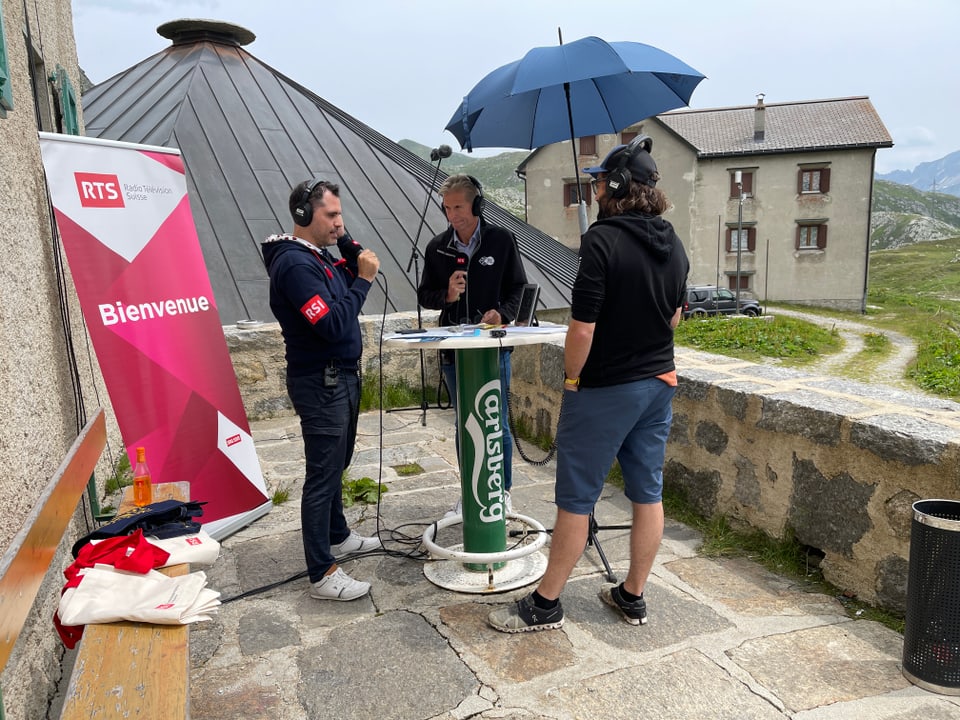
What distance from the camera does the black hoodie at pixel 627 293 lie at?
273 centimetres

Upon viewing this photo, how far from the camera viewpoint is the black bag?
2.83 m

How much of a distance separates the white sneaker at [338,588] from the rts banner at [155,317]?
1133 millimetres

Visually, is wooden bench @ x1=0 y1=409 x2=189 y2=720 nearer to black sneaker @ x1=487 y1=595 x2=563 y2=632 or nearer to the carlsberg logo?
black sneaker @ x1=487 y1=595 x2=563 y2=632

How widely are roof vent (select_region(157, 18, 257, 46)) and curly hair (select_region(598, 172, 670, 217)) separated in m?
11.7

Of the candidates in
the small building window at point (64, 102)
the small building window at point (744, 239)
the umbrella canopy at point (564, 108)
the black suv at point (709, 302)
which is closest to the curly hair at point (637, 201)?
the umbrella canopy at point (564, 108)

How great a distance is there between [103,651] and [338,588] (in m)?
1.35

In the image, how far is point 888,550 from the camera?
10.0ft

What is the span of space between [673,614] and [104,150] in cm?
385

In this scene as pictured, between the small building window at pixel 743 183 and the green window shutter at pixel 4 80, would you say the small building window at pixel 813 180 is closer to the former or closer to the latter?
the small building window at pixel 743 183

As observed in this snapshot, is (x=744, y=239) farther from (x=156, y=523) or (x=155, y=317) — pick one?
(x=156, y=523)

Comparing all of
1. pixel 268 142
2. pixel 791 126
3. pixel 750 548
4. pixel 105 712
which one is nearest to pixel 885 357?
pixel 268 142

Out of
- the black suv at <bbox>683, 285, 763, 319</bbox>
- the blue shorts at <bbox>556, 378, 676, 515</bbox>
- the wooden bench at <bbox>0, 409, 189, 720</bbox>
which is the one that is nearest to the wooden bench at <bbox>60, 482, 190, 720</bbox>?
the wooden bench at <bbox>0, 409, 189, 720</bbox>

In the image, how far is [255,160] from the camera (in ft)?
32.0

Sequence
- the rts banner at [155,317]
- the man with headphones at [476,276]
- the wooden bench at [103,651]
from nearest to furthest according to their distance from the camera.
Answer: the wooden bench at [103,651] → the rts banner at [155,317] → the man with headphones at [476,276]
